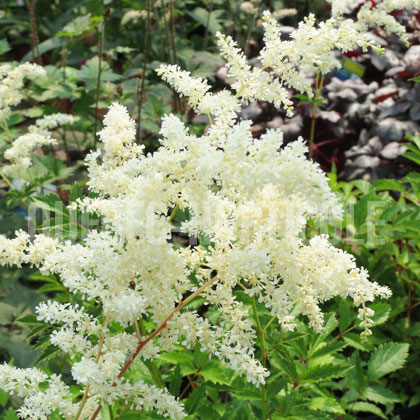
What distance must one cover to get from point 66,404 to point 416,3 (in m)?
2.39

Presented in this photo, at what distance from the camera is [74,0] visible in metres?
5.79

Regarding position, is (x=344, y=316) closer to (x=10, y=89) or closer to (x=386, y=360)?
(x=386, y=360)

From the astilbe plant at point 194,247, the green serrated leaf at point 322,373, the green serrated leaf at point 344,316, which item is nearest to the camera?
the astilbe plant at point 194,247

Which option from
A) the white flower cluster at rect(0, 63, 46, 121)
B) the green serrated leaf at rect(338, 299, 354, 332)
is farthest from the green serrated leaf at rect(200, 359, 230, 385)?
the white flower cluster at rect(0, 63, 46, 121)

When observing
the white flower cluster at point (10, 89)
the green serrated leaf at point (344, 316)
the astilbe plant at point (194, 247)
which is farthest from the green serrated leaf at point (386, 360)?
the white flower cluster at point (10, 89)

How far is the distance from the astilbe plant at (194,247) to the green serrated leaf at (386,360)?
0.77 meters

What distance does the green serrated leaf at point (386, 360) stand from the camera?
2037 mm

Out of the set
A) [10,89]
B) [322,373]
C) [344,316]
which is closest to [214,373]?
[322,373]

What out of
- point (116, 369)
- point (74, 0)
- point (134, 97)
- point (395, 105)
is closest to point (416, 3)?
point (395, 105)

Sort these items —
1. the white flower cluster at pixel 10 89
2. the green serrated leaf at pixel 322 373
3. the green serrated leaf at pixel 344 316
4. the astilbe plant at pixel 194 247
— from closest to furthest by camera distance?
the astilbe plant at pixel 194 247, the green serrated leaf at pixel 322 373, the green serrated leaf at pixel 344 316, the white flower cluster at pixel 10 89

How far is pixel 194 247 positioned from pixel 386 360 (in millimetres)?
1208

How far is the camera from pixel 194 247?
1250 millimetres

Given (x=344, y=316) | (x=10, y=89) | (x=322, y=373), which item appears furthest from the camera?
(x=10, y=89)

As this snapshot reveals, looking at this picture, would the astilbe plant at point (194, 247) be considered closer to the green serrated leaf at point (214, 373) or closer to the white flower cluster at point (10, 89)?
the green serrated leaf at point (214, 373)
